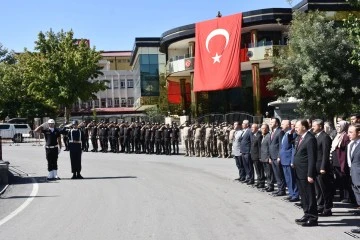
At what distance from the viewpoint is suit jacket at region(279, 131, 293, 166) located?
1120 centimetres

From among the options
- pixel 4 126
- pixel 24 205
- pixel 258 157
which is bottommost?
pixel 24 205

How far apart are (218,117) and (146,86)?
28023 mm

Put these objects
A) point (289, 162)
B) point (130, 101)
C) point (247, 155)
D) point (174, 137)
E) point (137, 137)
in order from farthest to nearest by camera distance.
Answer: point (130, 101) → point (137, 137) → point (174, 137) → point (247, 155) → point (289, 162)

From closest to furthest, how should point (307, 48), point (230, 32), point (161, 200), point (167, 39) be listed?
point (161, 200), point (307, 48), point (230, 32), point (167, 39)

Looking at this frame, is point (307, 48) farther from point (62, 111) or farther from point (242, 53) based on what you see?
point (62, 111)

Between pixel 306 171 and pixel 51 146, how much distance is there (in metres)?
9.54

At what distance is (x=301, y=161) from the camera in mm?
8656

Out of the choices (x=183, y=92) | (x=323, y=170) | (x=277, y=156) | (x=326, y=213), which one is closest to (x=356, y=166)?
(x=323, y=170)

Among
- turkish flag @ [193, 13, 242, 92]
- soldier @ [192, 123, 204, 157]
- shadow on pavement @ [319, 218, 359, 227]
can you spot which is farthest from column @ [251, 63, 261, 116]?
shadow on pavement @ [319, 218, 359, 227]

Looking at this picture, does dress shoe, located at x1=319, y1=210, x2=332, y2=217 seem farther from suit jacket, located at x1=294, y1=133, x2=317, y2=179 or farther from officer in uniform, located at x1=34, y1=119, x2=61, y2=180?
officer in uniform, located at x1=34, y1=119, x2=61, y2=180

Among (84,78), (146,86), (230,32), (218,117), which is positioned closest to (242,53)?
(230,32)

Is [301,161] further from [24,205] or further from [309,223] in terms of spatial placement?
[24,205]

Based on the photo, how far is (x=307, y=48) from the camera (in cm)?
2017

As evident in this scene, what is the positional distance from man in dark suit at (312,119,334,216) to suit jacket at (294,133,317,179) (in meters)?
0.40
